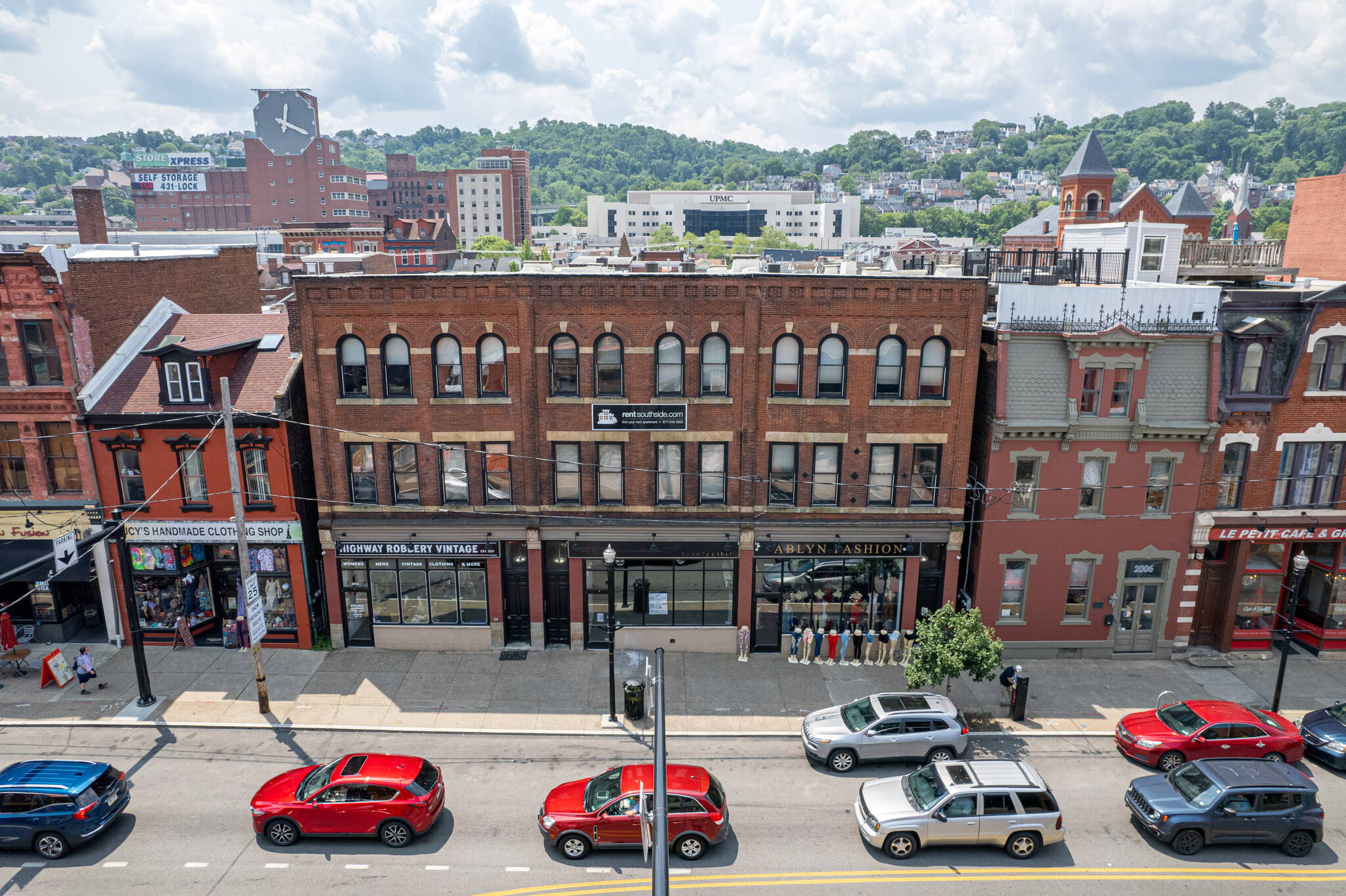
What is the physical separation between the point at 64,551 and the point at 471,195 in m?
180

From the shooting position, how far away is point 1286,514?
2592cm

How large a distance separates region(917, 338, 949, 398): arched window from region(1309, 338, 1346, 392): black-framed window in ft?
37.3

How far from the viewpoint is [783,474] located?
25750mm

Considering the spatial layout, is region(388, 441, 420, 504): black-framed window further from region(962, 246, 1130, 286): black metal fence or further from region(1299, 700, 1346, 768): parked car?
region(1299, 700, 1346, 768): parked car

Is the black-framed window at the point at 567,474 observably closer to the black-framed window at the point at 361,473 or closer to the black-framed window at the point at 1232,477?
the black-framed window at the point at 361,473

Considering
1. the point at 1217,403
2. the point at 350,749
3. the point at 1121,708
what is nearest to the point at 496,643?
the point at 350,749

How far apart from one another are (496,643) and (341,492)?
6.84 m

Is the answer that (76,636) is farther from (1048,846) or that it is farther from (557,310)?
(1048,846)

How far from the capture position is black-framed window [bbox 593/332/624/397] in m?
24.7

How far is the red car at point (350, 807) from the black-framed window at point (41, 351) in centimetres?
1631

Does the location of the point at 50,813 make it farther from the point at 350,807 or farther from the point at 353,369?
the point at 353,369

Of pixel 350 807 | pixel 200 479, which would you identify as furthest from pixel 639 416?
pixel 200 479

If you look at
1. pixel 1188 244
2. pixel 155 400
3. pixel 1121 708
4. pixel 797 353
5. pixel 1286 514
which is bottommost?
pixel 1121 708

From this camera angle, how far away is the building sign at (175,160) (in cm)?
18025
